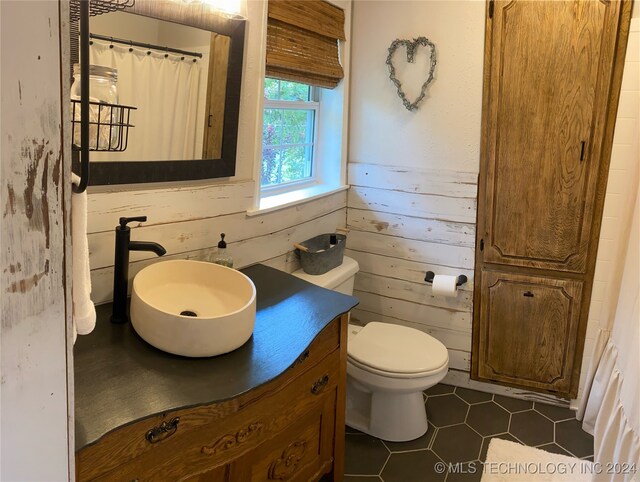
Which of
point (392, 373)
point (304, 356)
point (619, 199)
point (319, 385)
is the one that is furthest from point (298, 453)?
point (619, 199)

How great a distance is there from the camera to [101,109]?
1382 mm

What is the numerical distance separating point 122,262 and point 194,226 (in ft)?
1.28

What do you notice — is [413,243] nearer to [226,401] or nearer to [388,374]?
[388,374]

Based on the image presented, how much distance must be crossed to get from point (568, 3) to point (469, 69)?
1.55ft

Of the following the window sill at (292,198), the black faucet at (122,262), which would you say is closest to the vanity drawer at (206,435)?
the black faucet at (122,262)

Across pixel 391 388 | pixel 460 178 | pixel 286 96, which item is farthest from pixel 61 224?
pixel 460 178

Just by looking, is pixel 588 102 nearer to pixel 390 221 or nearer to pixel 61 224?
pixel 390 221

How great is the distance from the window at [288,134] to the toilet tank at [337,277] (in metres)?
0.45

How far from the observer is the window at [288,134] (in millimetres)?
2533

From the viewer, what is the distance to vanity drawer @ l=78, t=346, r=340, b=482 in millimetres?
1187

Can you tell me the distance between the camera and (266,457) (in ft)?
5.35

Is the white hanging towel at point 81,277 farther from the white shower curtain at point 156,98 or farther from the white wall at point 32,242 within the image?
the white shower curtain at point 156,98

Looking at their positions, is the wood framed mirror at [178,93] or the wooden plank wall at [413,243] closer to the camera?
the wood framed mirror at [178,93]

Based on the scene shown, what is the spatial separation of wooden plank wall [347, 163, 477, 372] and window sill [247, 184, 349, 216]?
20 centimetres
